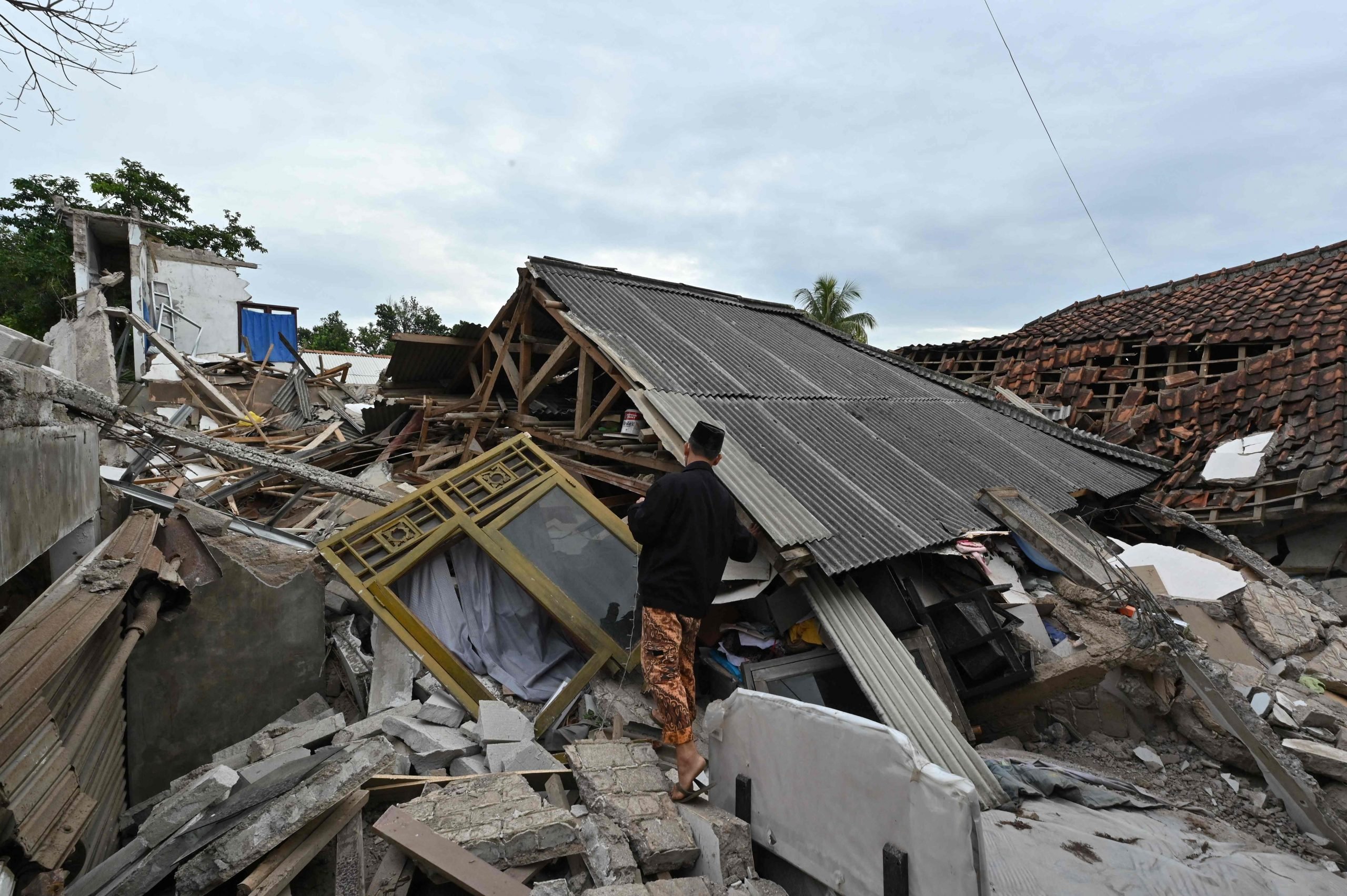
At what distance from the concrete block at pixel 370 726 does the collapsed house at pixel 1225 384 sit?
11.5 meters

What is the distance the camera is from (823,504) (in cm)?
510

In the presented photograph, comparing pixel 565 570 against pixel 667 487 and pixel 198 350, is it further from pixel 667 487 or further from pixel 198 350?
pixel 198 350

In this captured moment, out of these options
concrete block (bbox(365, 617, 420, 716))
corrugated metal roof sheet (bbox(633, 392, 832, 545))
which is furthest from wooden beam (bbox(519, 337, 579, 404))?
concrete block (bbox(365, 617, 420, 716))

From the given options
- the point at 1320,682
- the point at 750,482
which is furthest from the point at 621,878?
the point at 1320,682

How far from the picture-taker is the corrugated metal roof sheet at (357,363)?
961 inches

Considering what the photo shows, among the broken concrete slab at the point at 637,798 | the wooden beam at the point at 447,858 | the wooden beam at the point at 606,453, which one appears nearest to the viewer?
the wooden beam at the point at 447,858

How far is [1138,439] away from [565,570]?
11.6m

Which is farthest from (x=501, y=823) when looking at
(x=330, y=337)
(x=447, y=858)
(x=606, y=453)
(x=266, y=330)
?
(x=330, y=337)

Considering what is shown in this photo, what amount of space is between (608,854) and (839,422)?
209 inches

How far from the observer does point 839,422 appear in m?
7.19

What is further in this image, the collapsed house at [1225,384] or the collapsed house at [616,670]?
the collapsed house at [1225,384]

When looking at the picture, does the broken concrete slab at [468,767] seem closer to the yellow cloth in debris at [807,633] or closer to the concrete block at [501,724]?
the concrete block at [501,724]

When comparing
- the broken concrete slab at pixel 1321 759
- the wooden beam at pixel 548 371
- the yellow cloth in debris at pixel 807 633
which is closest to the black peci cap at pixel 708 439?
the yellow cloth in debris at pixel 807 633

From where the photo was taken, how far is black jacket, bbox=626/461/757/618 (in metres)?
3.61
